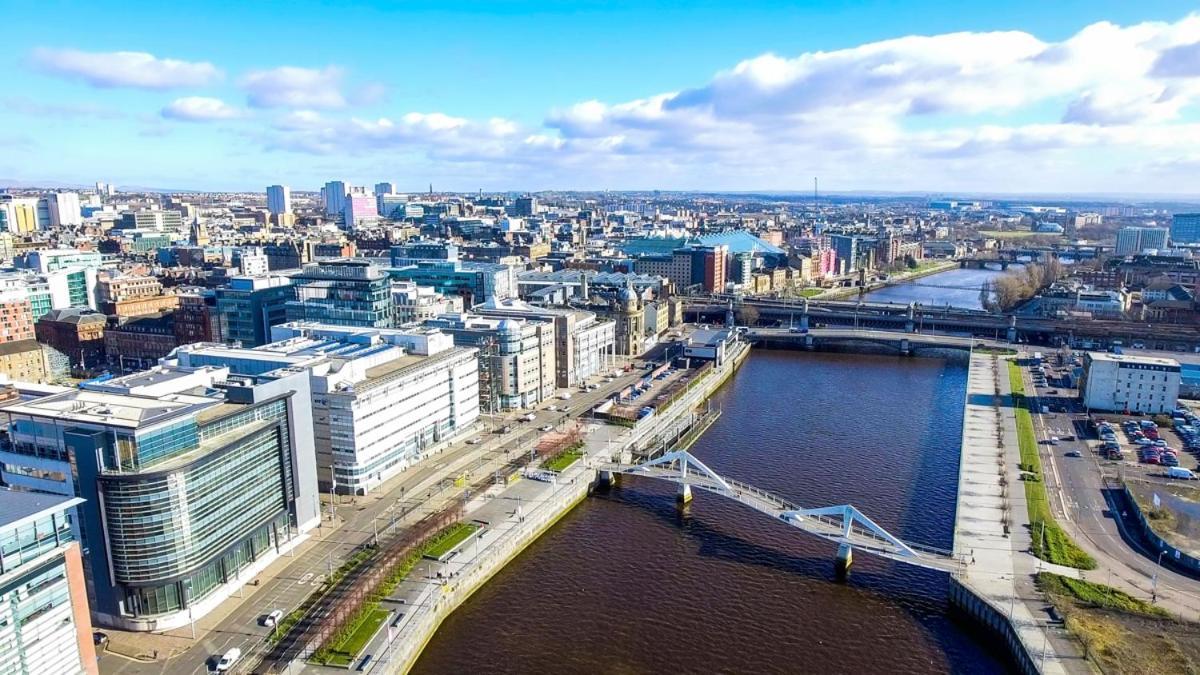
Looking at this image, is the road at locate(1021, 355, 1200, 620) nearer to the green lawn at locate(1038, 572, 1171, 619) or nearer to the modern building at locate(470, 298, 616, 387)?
the green lawn at locate(1038, 572, 1171, 619)

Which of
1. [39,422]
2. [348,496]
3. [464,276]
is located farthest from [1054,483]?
[464,276]

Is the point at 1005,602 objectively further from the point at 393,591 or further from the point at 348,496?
the point at 348,496

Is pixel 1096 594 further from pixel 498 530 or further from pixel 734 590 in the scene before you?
pixel 498 530

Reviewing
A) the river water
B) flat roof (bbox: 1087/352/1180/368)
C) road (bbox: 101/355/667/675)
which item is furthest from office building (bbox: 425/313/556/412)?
flat roof (bbox: 1087/352/1180/368)

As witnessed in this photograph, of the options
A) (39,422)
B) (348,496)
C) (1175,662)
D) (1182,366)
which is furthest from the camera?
(1182,366)

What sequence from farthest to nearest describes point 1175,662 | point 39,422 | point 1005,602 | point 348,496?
1. point 348,496
2. point 1005,602
3. point 39,422
4. point 1175,662

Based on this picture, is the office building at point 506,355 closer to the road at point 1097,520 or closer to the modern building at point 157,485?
the modern building at point 157,485

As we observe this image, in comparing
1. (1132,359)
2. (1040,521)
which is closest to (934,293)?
(1132,359)

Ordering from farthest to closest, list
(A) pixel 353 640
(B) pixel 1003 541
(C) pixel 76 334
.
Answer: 1. (C) pixel 76 334
2. (B) pixel 1003 541
3. (A) pixel 353 640

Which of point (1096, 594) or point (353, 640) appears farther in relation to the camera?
point (1096, 594)
